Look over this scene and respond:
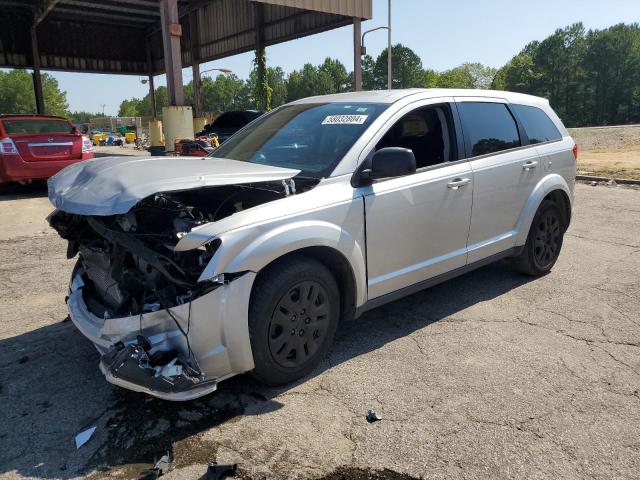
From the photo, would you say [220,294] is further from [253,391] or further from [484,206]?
[484,206]

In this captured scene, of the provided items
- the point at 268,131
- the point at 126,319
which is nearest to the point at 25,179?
the point at 268,131

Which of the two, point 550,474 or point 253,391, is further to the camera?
point 253,391

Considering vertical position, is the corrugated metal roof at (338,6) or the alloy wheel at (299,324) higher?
the corrugated metal roof at (338,6)

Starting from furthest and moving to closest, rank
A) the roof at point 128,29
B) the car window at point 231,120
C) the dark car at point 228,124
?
the roof at point 128,29
the car window at point 231,120
the dark car at point 228,124

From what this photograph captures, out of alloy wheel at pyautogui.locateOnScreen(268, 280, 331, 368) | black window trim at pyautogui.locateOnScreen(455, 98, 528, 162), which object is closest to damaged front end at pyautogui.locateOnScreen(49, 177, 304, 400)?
A: alloy wheel at pyautogui.locateOnScreen(268, 280, 331, 368)

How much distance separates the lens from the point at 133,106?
135 meters

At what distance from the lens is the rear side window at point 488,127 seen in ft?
14.2

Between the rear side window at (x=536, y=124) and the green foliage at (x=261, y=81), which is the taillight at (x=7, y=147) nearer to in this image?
the rear side window at (x=536, y=124)

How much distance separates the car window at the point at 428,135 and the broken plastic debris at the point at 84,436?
274 cm

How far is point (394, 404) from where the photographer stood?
3.03 m

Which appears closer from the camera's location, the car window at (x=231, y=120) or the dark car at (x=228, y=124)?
the dark car at (x=228, y=124)

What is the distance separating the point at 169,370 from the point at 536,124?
4256 mm

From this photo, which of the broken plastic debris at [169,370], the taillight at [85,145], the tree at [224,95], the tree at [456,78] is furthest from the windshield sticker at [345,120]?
the tree at [224,95]

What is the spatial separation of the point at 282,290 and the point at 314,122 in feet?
5.30
